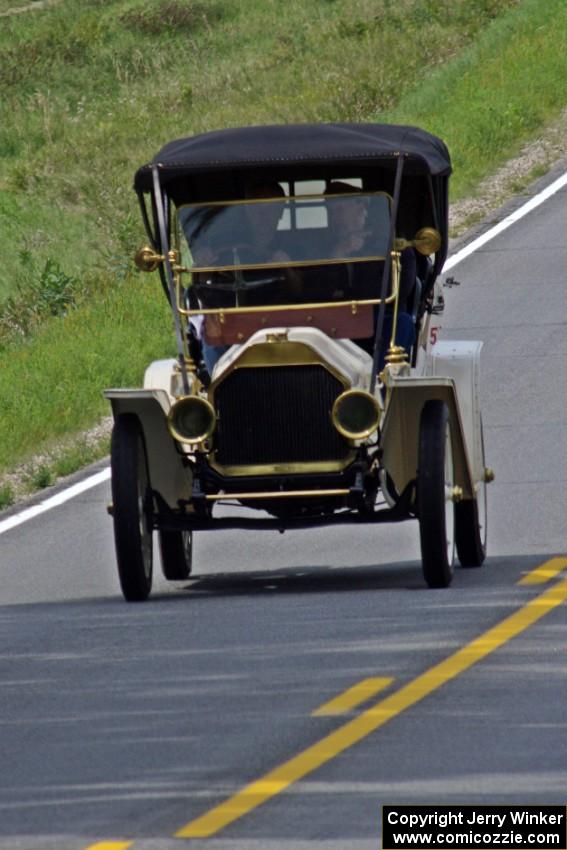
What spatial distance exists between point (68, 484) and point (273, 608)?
204 inches

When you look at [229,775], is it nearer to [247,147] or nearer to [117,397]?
[117,397]

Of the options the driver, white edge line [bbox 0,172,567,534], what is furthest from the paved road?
the driver

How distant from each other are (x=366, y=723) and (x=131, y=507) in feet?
10.4

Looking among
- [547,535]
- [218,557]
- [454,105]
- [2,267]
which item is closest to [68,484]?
[218,557]

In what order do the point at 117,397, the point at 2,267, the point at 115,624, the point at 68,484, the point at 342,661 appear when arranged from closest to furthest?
the point at 342,661 → the point at 115,624 → the point at 117,397 → the point at 68,484 → the point at 2,267

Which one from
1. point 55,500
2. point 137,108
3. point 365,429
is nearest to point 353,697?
point 365,429

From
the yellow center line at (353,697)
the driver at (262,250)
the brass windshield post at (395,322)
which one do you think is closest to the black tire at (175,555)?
the driver at (262,250)

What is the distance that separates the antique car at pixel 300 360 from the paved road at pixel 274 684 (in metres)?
0.47

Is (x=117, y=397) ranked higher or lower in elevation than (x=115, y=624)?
higher

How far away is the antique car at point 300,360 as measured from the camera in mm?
10344

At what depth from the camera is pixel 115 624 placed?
31.8 feet

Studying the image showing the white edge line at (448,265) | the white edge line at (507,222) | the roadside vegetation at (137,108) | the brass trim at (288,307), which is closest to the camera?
the brass trim at (288,307)

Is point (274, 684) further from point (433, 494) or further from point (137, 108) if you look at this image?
point (137, 108)

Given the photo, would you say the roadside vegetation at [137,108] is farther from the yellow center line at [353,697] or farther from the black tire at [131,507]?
the yellow center line at [353,697]
